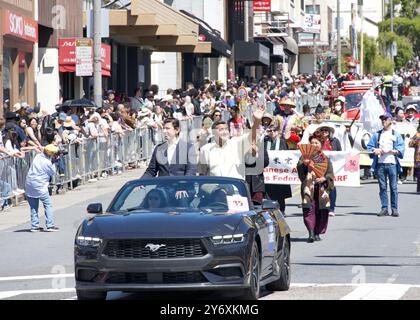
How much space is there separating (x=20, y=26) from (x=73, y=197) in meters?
8.15

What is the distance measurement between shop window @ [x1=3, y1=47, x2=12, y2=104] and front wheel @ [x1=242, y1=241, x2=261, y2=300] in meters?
22.4

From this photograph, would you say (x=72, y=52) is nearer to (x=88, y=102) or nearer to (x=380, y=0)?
(x=88, y=102)

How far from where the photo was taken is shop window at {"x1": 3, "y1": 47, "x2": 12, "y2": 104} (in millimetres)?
34544

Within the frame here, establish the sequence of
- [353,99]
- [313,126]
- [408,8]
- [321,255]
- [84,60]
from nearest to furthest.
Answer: [321,255]
[313,126]
[84,60]
[353,99]
[408,8]

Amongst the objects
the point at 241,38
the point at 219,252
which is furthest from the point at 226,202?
the point at 241,38

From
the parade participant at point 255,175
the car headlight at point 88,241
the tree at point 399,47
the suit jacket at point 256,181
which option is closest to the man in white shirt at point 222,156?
the parade participant at point 255,175

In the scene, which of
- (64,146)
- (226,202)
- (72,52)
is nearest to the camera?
(226,202)

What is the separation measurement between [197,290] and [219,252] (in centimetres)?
43

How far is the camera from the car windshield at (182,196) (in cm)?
1361

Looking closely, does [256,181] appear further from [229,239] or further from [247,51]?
[247,51]

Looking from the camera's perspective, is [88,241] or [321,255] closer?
[88,241]

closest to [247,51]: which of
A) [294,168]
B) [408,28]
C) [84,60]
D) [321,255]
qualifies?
[84,60]

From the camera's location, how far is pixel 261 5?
254 feet

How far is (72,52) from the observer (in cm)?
3888
